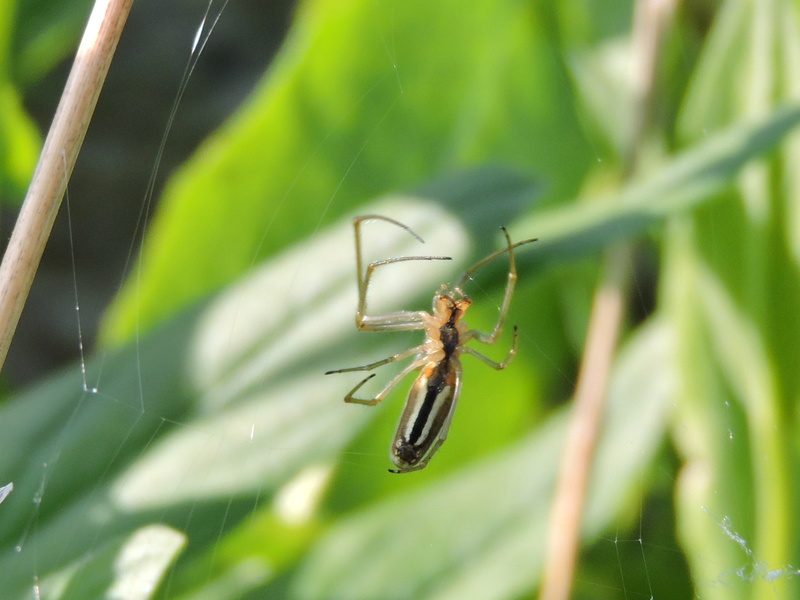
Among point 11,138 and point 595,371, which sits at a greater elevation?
point 11,138

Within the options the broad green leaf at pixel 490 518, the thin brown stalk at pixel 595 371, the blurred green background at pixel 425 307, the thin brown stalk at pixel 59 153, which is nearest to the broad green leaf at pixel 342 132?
the blurred green background at pixel 425 307

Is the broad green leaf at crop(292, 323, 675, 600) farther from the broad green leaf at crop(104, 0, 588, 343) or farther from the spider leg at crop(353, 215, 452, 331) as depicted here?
the broad green leaf at crop(104, 0, 588, 343)

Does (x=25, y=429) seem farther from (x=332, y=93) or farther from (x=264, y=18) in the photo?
(x=264, y=18)

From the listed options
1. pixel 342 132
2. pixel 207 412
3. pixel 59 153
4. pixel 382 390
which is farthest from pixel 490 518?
pixel 59 153

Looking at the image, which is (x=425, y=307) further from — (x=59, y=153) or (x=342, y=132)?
(x=59, y=153)

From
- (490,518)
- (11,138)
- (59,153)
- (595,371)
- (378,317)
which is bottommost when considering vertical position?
(490,518)

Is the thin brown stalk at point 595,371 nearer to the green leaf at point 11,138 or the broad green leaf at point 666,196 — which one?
the broad green leaf at point 666,196

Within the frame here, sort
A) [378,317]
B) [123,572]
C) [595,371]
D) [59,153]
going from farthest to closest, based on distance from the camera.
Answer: [595,371], [378,317], [123,572], [59,153]
